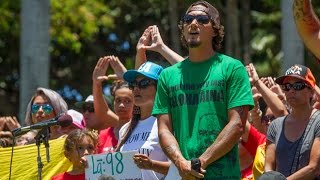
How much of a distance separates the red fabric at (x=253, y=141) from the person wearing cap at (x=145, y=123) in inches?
40.7

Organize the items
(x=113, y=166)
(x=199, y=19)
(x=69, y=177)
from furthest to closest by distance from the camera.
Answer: (x=69, y=177) < (x=113, y=166) < (x=199, y=19)

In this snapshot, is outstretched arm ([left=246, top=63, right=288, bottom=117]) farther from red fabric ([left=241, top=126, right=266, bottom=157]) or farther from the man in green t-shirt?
the man in green t-shirt

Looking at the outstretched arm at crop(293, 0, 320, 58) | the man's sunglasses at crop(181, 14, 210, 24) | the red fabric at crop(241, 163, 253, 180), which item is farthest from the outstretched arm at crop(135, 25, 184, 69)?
the outstretched arm at crop(293, 0, 320, 58)

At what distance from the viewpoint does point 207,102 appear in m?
8.72

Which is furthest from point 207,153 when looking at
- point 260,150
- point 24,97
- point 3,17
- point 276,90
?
point 3,17

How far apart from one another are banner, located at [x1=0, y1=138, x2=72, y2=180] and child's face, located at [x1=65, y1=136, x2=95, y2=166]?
0.56 m

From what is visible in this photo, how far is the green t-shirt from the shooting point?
8.71 m

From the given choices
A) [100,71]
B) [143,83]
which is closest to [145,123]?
[143,83]

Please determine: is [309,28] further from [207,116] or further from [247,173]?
[247,173]

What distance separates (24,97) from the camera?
14953 mm

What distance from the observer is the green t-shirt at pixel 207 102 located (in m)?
8.71

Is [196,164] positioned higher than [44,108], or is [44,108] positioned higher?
[44,108]

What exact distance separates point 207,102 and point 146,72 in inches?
46.4

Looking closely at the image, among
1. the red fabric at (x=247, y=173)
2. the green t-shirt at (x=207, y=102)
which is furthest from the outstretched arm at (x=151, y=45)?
the green t-shirt at (x=207, y=102)
